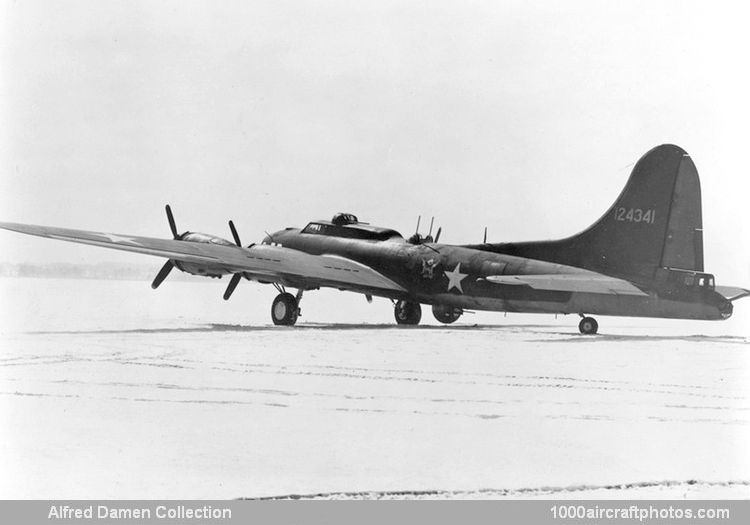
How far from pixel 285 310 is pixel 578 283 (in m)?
9.15

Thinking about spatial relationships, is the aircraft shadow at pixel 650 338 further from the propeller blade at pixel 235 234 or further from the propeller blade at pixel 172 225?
the propeller blade at pixel 172 225

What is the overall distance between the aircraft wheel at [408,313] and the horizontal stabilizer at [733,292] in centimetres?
941

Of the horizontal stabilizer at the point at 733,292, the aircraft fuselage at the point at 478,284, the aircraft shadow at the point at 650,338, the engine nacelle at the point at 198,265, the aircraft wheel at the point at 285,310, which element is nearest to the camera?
the aircraft fuselage at the point at 478,284

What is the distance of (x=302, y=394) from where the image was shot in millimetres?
12039

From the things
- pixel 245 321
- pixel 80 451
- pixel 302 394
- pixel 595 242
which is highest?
pixel 595 242

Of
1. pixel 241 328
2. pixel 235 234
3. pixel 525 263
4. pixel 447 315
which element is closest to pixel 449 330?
pixel 525 263

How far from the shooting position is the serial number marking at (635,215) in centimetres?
2123

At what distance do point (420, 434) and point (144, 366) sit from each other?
6.70 metres

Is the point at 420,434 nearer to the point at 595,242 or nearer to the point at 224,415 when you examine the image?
the point at 224,415

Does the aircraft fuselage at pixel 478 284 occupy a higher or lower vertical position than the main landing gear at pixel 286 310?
higher

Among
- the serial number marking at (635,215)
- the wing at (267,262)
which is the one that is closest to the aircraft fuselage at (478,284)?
the wing at (267,262)

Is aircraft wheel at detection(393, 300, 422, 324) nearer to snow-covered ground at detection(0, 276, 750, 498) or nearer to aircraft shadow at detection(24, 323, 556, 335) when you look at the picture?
aircraft shadow at detection(24, 323, 556, 335)

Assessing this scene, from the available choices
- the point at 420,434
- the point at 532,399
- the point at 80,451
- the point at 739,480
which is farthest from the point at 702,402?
the point at 80,451

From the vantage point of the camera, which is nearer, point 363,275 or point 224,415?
point 224,415
